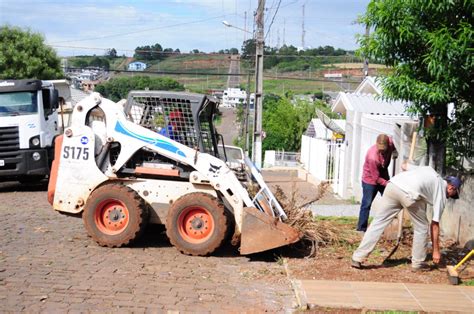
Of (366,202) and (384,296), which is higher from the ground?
(366,202)

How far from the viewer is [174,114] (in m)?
8.54

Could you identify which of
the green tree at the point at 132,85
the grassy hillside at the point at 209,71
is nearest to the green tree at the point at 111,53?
the grassy hillside at the point at 209,71

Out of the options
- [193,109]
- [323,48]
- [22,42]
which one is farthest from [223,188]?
[323,48]

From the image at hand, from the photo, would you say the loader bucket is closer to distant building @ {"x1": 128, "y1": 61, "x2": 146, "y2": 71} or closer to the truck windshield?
the truck windshield

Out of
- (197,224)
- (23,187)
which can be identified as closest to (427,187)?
(197,224)

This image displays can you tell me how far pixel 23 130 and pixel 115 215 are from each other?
Result: 762cm

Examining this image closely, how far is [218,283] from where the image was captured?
7004mm

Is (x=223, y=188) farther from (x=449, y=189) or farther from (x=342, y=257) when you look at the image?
(x=449, y=189)

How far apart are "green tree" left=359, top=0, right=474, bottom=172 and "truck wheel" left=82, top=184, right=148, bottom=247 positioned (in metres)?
3.75

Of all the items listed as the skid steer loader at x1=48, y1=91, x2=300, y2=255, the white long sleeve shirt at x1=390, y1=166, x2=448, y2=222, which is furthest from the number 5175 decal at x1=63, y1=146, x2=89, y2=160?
the white long sleeve shirt at x1=390, y1=166, x2=448, y2=222

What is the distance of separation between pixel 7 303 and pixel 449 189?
5.03 metres

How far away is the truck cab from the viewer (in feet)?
49.0

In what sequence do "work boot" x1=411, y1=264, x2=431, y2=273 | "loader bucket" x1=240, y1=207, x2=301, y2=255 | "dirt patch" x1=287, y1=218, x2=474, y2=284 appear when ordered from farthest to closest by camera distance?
"loader bucket" x1=240, y1=207, x2=301, y2=255 < "work boot" x1=411, y1=264, x2=431, y2=273 < "dirt patch" x1=287, y1=218, x2=474, y2=284

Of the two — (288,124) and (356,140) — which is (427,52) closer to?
(356,140)
